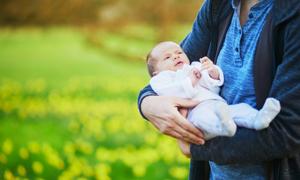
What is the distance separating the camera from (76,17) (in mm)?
5617

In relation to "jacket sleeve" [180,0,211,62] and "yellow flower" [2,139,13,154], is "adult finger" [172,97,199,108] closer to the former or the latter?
"jacket sleeve" [180,0,211,62]

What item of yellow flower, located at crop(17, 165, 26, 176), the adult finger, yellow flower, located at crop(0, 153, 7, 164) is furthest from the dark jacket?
yellow flower, located at crop(0, 153, 7, 164)

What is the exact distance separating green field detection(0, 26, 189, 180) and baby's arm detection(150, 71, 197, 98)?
68.7 inches

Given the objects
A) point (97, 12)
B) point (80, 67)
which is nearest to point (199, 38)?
point (80, 67)

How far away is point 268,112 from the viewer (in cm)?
132

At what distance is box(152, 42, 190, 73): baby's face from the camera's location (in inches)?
66.7

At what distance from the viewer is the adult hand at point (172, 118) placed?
1446 mm

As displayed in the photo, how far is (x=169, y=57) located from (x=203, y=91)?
23cm

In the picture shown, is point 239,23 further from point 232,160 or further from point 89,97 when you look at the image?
point 89,97

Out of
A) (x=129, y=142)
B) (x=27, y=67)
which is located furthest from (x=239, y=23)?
(x=27, y=67)

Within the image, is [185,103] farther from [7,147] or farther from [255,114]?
[7,147]

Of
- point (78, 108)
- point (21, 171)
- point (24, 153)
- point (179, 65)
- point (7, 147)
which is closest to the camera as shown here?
point (179, 65)

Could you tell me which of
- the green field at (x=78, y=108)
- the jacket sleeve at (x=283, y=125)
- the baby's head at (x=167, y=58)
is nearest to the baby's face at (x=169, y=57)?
the baby's head at (x=167, y=58)

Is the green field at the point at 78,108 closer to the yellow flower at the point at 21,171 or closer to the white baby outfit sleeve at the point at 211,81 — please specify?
the yellow flower at the point at 21,171
